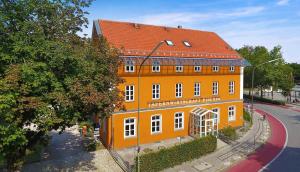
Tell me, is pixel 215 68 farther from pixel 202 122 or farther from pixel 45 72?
pixel 45 72

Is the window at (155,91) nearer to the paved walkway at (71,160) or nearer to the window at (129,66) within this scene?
the window at (129,66)

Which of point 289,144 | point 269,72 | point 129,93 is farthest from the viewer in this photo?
point 269,72

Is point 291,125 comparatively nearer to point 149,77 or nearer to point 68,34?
point 149,77

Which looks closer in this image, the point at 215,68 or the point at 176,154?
the point at 176,154

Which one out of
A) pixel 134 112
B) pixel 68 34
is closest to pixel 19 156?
pixel 68 34

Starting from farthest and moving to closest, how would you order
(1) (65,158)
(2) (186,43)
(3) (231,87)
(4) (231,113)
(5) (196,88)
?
(4) (231,113) → (3) (231,87) → (2) (186,43) → (5) (196,88) → (1) (65,158)

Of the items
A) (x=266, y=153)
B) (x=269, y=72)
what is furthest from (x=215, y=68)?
(x=269, y=72)

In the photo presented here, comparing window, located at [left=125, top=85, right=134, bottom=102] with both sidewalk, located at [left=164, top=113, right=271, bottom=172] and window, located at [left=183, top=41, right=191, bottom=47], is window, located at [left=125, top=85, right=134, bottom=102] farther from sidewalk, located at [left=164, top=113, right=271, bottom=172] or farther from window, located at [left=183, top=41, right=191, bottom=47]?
window, located at [left=183, top=41, right=191, bottom=47]

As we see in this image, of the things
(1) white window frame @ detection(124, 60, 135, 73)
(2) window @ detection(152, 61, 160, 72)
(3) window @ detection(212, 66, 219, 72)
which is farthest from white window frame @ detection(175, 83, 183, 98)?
(1) white window frame @ detection(124, 60, 135, 73)
